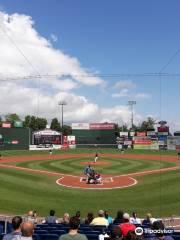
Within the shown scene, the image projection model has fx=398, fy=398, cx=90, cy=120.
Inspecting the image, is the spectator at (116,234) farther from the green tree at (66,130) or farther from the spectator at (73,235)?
the green tree at (66,130)

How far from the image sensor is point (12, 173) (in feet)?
138

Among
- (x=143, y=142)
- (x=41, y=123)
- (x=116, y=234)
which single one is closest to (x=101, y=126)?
(x=143, y=142)

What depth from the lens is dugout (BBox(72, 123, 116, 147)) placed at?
9162 cm

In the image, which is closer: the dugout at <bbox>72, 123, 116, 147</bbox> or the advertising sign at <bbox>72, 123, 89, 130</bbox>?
the dugout at <bbox>72, 123, 116, 147</bbox>

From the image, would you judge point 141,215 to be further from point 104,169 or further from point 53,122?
point 53,122

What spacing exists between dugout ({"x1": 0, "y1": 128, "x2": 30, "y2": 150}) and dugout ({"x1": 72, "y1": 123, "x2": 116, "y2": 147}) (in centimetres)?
1440

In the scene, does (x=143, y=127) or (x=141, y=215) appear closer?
(x=141, y=215)

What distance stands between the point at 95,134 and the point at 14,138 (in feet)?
66.4

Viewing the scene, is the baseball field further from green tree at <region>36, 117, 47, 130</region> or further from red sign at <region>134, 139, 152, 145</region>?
green tree at <region>36, 117, 47, 130</region>

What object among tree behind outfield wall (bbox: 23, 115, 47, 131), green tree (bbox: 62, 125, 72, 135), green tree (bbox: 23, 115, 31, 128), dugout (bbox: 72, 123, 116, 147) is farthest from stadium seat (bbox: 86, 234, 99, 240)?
green tree (bbox: 62, 125, 72, 135)

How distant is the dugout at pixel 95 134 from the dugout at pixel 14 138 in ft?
47.2

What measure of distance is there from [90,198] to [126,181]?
7.60 meters

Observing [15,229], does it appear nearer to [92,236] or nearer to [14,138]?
[92,236]

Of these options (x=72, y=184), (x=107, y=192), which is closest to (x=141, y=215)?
(x=107, y=192)
